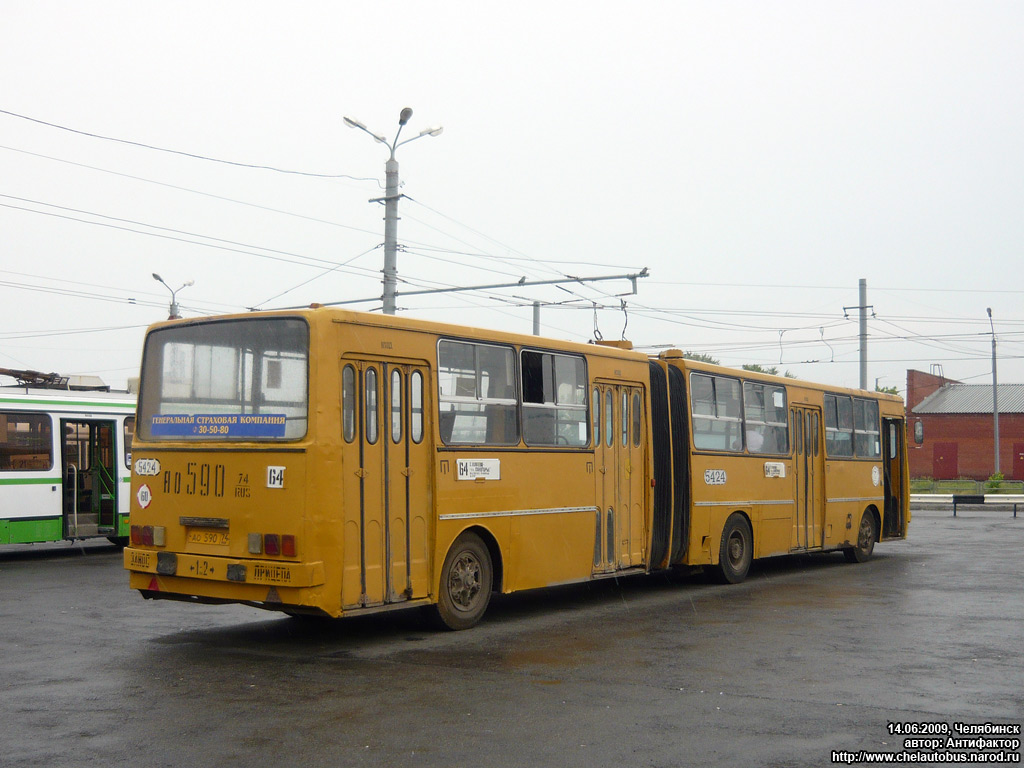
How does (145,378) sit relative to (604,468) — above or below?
above

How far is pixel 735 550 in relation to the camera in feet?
52.7

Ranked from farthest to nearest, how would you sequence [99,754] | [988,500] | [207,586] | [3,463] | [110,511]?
[988,500], [110,511], [3,463], [207,586], [99,754]

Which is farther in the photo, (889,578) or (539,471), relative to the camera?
(889,578)

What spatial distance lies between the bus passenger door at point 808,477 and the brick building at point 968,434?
58.7 metres

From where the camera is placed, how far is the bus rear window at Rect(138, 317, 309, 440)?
9.70 meters

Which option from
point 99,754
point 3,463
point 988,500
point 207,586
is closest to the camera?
point 99,754

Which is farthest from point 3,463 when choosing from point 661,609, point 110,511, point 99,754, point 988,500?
point 988,500

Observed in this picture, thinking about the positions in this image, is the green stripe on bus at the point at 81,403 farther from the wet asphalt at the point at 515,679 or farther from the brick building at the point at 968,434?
the brick building at the point at 968,434

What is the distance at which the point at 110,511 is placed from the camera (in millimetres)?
20547

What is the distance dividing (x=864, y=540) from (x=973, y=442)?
Answer: 61813mm

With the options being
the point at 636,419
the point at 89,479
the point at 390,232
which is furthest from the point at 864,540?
the point at 89,479

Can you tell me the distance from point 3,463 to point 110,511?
8.26 ft

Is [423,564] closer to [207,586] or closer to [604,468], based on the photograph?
[207,586]

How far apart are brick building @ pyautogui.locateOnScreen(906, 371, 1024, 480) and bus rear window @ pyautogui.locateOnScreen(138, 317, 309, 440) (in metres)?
69.3
